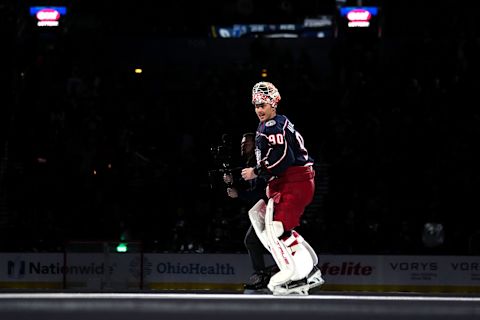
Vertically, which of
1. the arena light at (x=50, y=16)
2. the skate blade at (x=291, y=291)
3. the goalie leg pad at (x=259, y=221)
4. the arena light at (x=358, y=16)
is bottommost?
the skate blade at (x=291, y=291)

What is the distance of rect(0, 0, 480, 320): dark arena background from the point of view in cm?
1485

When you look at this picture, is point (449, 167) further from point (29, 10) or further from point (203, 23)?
point (29, 10)

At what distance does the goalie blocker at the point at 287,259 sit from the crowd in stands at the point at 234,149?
21.5 feet

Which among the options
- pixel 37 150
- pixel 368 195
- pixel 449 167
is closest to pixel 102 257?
pixel 37 150

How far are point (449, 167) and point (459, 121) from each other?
1333 mm

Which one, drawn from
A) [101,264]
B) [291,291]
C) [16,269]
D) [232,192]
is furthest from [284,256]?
[16,269]

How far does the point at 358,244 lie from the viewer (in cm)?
1524

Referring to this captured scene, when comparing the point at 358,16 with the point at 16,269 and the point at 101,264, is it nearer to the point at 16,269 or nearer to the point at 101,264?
the point at 101,264

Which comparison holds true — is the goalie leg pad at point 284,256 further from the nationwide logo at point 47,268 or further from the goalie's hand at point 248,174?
the nationwide logo at point 47,268

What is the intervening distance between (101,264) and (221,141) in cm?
283

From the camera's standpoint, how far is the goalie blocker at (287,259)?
8398 mm

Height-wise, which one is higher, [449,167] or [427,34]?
[427,34]

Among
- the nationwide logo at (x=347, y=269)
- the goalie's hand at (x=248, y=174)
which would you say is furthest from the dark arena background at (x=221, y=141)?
the goalie's hand at (x=248, y=174)

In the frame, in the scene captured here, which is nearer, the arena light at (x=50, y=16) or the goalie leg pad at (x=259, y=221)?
the goalie leg pad at (x=259, y=221)
